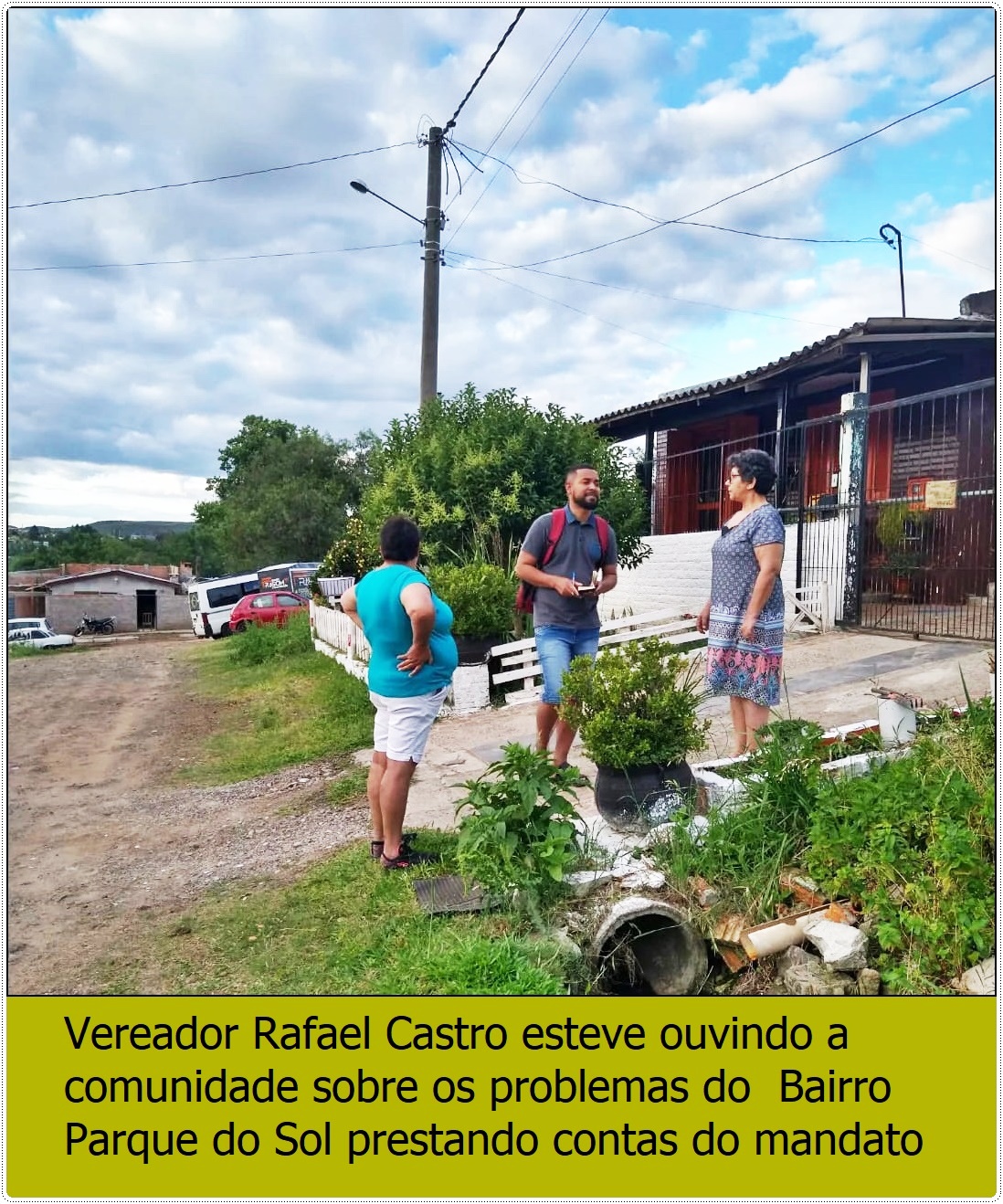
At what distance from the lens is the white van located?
25.7 meters

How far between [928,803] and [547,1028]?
5.71ft

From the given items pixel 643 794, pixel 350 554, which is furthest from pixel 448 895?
pixel 350 554

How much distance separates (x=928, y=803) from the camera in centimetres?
289

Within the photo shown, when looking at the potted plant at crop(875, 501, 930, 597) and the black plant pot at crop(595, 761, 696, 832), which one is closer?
the black plant pot at crop(595, 761, 696, 832)

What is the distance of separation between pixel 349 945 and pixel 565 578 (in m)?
2.02

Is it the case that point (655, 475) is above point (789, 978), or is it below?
above

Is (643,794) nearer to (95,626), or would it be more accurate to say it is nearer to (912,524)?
(912,524)

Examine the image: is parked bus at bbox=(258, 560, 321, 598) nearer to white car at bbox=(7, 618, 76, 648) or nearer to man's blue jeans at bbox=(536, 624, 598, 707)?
white car at bbox=(7, 618, 76, 648)

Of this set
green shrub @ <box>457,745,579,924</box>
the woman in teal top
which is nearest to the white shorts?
the woman in teal top

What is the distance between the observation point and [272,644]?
14.4m

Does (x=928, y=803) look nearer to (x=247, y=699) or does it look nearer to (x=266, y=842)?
(x=266, y=842)

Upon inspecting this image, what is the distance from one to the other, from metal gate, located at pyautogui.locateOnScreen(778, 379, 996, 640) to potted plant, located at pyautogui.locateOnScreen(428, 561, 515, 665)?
3561mm

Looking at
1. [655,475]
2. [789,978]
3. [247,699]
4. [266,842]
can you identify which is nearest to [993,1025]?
[789,978]

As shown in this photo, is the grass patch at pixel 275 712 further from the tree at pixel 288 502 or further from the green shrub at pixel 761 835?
the tree at pixel 288 502
